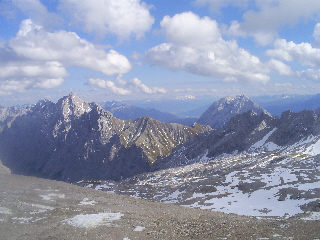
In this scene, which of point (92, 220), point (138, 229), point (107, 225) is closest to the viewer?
point (138, 229)

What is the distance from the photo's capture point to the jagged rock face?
4717 inches

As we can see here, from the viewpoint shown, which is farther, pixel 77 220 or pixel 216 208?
pixel 216 208

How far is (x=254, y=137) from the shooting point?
14212 cm

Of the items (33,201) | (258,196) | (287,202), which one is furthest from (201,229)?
(258,196)

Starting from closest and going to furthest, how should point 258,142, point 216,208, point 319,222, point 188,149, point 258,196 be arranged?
point 319,222 < point 216,208 < point 258,196 < point 258,142 < point 188,149

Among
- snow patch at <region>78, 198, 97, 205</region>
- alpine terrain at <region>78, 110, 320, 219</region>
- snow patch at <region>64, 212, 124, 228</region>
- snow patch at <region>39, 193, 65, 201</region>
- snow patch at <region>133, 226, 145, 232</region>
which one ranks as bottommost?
alpine terrain at <region>78, 110, 320, 219</region>

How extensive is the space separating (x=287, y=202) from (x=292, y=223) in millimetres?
20187

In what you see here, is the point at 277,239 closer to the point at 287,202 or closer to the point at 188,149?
the point at 287,202

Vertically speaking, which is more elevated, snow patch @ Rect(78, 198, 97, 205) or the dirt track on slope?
the dirt track on slope

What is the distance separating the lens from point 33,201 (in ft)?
99.2

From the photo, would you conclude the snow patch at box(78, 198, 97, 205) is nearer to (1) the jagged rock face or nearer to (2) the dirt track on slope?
(2) the dirt track on slope

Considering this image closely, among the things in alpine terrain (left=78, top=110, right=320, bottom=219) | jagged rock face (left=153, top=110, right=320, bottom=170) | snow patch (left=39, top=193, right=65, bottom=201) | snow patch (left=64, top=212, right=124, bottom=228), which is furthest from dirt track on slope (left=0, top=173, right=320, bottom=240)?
jagged rock face (left=153, top=110, right=320, bottom=170)

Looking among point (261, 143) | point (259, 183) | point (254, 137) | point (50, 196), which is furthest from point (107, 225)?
point (254, 137)

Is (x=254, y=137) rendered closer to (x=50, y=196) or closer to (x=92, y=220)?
(x=50, y=196)
